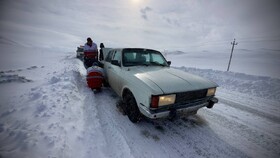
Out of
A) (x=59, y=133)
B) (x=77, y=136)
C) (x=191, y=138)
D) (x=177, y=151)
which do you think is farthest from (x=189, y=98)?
(x=59, y=133)

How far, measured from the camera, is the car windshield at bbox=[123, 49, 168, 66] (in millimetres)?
3793

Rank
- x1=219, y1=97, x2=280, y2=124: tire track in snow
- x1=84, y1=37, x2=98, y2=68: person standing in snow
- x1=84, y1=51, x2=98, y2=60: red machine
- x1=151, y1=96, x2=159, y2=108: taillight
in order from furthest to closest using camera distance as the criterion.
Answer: x1=84, y1=51, x2=98, y2=60: red machine, x1=84, y1=37, x2=98, y2=68: person standing in snow, x1=219, y1=97, x2=280, y2=124: tire track in snow, x1=151, y1=96, x2=159, y2=108: taillight

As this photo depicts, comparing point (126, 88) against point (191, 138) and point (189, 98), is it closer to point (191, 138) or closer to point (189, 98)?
point (189, 98)

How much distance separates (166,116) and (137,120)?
85 centimetres

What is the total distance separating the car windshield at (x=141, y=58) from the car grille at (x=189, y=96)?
1.53 metres

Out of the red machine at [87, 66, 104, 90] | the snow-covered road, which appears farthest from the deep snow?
the red machine at [87, 66, 104, 90]

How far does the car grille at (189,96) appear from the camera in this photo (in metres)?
2.59

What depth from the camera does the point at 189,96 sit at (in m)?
2.72

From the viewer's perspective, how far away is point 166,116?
8.14 feet

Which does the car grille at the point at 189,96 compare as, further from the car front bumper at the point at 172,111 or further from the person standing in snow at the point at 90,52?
the person standing in snow at the point at 90,52

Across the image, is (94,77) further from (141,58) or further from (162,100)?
(162,100)

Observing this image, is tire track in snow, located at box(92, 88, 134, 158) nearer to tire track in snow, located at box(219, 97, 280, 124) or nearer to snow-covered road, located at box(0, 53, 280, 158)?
snow-covered road, located at box(0, 53, 280, 158)

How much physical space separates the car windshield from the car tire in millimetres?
996

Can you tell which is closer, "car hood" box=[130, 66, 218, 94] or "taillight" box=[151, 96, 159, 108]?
"taillight" box=[151, 96, 159, 108]
